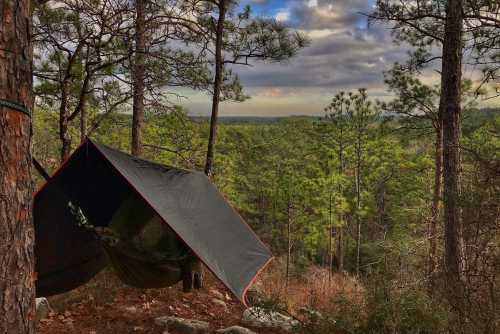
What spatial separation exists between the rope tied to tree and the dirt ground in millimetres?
2911

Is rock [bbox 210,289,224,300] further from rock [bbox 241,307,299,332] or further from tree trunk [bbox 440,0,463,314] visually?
tree trunk [bbox 440,0,463,314]

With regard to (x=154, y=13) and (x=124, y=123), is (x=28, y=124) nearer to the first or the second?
(x=154, y=13)

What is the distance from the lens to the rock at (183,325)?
4413mm

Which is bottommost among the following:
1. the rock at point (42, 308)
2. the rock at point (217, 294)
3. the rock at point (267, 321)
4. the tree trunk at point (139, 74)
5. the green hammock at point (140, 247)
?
the rock at point (217, 294)

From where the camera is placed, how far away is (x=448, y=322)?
359 centimetres

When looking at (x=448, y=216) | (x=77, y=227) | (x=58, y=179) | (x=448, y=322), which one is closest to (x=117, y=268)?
(x=77, y=227)

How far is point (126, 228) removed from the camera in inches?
164

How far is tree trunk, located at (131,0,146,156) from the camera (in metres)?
5.57

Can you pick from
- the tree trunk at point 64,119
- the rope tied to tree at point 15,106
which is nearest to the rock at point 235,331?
the rope tied to tree at point 15,106

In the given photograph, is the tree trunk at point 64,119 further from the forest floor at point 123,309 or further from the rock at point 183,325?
the rock at point 183,325

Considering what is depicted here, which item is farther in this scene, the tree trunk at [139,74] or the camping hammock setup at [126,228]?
the tree trunk at [139,74]

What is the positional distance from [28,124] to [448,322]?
12.3 feet

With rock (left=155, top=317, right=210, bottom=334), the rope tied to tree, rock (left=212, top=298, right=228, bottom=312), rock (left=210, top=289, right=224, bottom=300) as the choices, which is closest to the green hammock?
rock (left=155, top=317, right=210, bottom=334)

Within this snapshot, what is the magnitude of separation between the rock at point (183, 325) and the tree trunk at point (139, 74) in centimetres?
290
